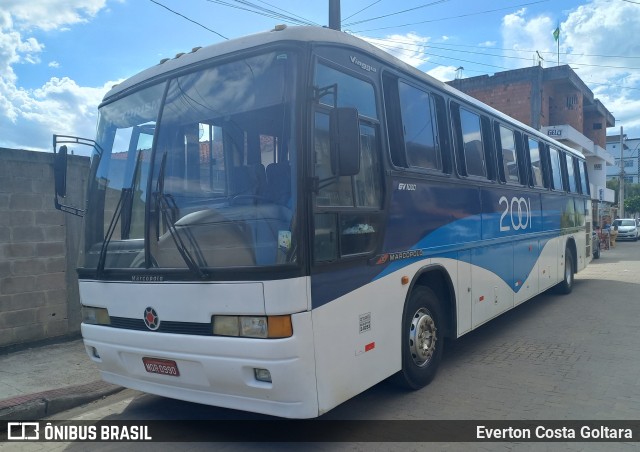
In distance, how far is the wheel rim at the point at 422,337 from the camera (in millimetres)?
5367

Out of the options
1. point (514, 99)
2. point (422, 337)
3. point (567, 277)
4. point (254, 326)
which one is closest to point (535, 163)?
point (567, 277)

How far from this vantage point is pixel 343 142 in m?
3.87

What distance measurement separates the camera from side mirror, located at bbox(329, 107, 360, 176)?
3865 millimetres

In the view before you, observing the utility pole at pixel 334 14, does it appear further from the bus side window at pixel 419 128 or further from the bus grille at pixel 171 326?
the bus grille at pixel 171 326

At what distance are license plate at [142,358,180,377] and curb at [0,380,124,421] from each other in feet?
5.39

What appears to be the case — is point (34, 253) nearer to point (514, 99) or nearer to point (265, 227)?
point (265, 227)

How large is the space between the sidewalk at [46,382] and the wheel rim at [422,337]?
340 centimetres

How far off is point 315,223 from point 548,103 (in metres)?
28.5

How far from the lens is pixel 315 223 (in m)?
3.91

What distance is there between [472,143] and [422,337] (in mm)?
2816

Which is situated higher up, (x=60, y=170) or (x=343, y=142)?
(x=60, y=170)

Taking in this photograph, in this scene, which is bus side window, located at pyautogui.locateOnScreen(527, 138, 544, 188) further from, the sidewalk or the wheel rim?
the sidewalk

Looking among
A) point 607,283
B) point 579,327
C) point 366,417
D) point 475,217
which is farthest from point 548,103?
point 366,417

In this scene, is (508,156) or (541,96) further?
(541,96)
